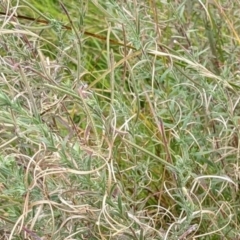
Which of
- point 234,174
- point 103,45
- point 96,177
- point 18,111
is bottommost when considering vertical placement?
point 103,45

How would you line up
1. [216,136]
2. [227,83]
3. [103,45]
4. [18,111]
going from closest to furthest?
[18,111] < [227,83] < [216,136] < [103,45]

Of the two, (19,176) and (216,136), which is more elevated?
(19,176)

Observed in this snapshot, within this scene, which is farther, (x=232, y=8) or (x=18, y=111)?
(x=232, y=8)

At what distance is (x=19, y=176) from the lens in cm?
97

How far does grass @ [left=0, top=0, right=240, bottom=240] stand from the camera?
3.27 feet

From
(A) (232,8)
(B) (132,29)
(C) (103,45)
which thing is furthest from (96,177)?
(C) (103,45)

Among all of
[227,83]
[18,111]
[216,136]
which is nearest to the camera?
[18,111]

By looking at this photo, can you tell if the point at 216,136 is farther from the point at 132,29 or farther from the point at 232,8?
the point at 232,8

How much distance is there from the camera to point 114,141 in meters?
1.22

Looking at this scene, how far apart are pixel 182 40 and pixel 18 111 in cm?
71

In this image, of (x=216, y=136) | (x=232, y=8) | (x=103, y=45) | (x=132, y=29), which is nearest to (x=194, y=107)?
(x=216, y=136)

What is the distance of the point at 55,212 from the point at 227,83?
Result: 0.36 m

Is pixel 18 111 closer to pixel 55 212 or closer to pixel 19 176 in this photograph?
pixel 19 176

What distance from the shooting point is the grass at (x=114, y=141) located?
3.27ft
